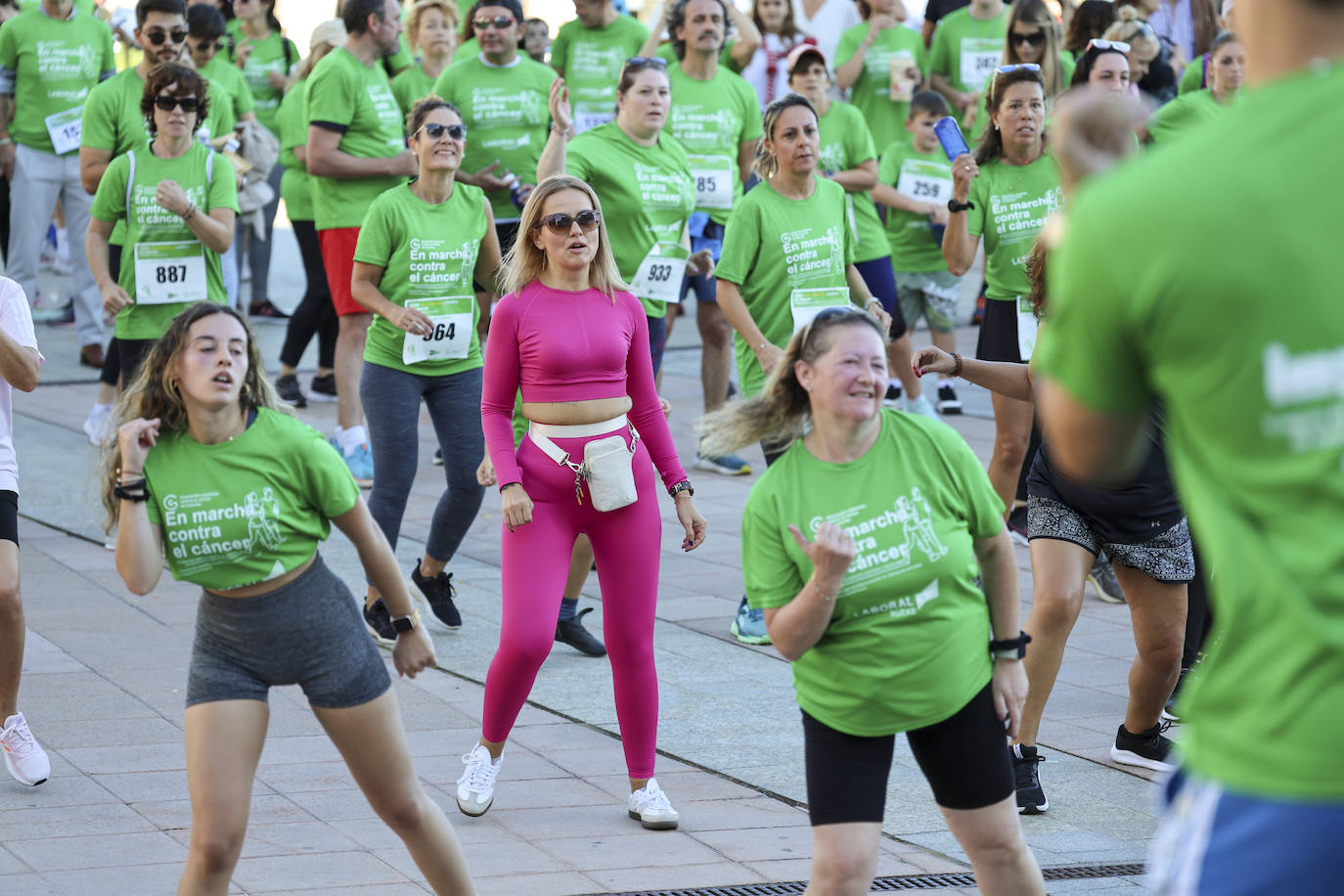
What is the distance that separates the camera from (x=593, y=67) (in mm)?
11055

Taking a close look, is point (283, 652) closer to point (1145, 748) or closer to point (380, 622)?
point (1145, 748)

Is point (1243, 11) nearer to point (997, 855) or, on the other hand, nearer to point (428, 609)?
point (997, 855)

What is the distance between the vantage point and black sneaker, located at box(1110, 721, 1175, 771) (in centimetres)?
557

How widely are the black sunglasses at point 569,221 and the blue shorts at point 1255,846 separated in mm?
3694

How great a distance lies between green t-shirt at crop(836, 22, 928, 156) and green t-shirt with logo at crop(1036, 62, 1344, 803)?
34.2 feet

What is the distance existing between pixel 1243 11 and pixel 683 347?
12.4 m

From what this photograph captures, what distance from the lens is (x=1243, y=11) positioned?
6.58 ft

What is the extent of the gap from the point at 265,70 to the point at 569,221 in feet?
28.1

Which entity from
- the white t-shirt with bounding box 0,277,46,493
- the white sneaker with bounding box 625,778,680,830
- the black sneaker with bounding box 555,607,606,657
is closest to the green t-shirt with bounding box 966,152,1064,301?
the black sneaker with bounding box 555,607,606,657

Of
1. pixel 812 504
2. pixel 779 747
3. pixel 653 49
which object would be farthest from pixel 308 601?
pixel 653 49

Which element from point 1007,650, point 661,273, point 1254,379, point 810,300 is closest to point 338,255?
point 661,273

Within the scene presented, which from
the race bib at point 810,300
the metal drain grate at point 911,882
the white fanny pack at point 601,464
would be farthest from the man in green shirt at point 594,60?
the metal drain grate at point 911,882

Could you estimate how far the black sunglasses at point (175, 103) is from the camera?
826 centimetres

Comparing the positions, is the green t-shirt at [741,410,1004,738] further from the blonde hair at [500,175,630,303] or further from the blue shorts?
A: the blonde hair at [500,175,630,303]
